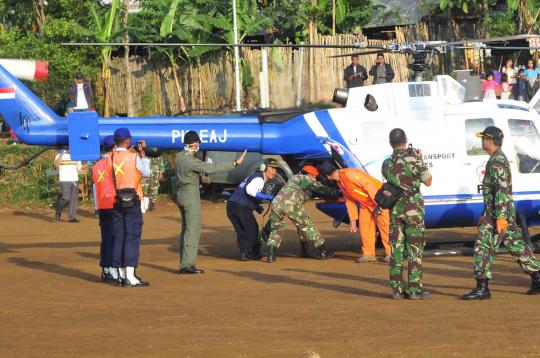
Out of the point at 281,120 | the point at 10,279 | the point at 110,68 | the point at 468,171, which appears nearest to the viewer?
the point at 10,279

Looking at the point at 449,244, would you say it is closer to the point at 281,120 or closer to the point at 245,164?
the point at 281,120

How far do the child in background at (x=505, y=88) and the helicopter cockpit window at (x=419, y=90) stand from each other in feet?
36.3

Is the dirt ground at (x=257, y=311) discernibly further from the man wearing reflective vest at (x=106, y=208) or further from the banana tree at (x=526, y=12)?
the banana tree at (x=526, y=12)

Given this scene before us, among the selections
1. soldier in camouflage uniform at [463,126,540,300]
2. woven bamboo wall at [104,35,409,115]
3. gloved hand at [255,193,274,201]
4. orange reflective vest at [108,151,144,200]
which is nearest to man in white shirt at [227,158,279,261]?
gloved hand at [255,193,274,201]

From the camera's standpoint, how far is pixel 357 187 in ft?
52.7

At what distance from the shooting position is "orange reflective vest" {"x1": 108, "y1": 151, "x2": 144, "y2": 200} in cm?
1436

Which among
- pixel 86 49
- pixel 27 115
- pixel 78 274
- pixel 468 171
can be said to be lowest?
pixel 78 274

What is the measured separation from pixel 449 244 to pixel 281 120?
10.5 feet

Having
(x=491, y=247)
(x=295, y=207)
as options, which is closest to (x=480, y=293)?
(x=491, y=247)

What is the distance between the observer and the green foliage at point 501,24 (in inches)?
1220

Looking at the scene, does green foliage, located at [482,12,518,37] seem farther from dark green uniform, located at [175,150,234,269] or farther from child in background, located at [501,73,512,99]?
dark green uniform, located at [175,150,234,269]

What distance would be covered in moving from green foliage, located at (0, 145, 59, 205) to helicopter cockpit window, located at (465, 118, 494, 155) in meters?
13.2

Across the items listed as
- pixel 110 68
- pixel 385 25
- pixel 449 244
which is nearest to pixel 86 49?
pixel 110 68

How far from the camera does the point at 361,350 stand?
9.84 m
